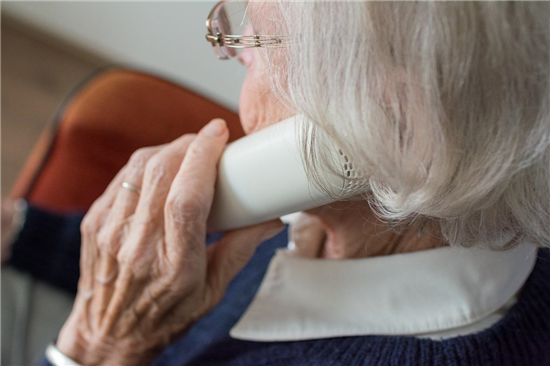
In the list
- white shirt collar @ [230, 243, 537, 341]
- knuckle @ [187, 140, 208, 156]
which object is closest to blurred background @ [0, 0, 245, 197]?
knuckle @ [187, 140, 208, 156]

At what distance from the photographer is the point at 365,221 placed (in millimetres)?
703

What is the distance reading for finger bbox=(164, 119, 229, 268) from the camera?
677 mm

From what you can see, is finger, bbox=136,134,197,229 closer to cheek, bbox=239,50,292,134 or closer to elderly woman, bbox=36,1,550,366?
elderly woman, bbox=36,1,550,366

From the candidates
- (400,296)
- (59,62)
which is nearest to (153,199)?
(400,296)

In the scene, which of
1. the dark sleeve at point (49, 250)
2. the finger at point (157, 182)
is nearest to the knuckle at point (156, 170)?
the finger at point (157, 182)

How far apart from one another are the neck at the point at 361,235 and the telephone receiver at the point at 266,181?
80mm

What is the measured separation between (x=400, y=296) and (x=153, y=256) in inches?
14.4

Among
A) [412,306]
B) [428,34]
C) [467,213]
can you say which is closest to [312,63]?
[428,34]

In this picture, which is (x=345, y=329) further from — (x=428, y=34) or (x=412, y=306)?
(x=428, y=34)

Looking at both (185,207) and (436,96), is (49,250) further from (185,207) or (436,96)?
(436,96)

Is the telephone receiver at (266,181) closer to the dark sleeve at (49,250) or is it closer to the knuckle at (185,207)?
the knuckle at (185,207)

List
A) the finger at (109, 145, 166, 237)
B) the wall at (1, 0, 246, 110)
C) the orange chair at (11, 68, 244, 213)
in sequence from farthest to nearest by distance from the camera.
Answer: the wall at (1, 0, 246, 110), the orange chair at (11, 68, 244, 213), the finger at (109, 145, 166, 237)

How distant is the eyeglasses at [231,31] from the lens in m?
0.57

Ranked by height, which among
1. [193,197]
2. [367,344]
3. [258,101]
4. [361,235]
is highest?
[258,101]
